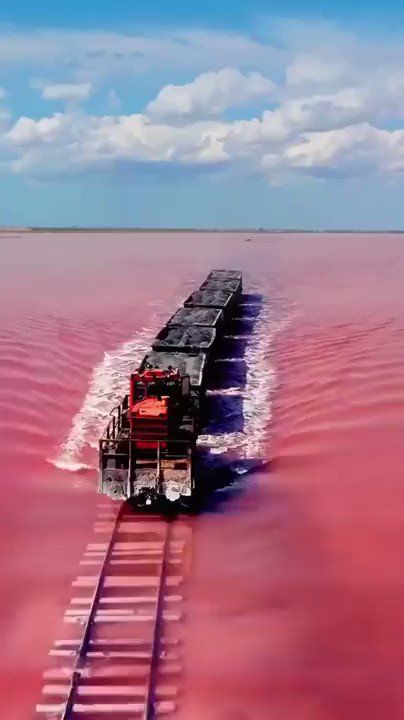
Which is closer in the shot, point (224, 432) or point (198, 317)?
point (224, 432)

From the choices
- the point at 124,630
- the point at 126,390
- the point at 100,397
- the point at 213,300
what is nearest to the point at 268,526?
the point at 124,630

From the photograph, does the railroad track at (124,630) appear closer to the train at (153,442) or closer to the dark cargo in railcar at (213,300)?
the train at (153,442)

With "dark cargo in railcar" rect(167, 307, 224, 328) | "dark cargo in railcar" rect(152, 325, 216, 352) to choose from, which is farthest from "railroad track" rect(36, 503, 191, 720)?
"dark cargo in railcar" rect(167, 307, 224, 328)

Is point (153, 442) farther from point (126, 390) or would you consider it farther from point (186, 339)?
point (186, 339)

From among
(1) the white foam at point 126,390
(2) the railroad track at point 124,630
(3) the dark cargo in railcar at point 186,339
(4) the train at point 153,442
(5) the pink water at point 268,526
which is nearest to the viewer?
(2) the railroad track at point 124,630

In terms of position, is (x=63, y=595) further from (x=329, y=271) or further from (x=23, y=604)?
(x=329, y=271)

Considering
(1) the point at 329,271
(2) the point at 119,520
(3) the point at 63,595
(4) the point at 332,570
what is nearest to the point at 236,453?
(2) the point at 119,520

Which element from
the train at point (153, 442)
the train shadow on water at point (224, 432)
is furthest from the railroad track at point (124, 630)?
the train shadow on water at point (224, 432)
